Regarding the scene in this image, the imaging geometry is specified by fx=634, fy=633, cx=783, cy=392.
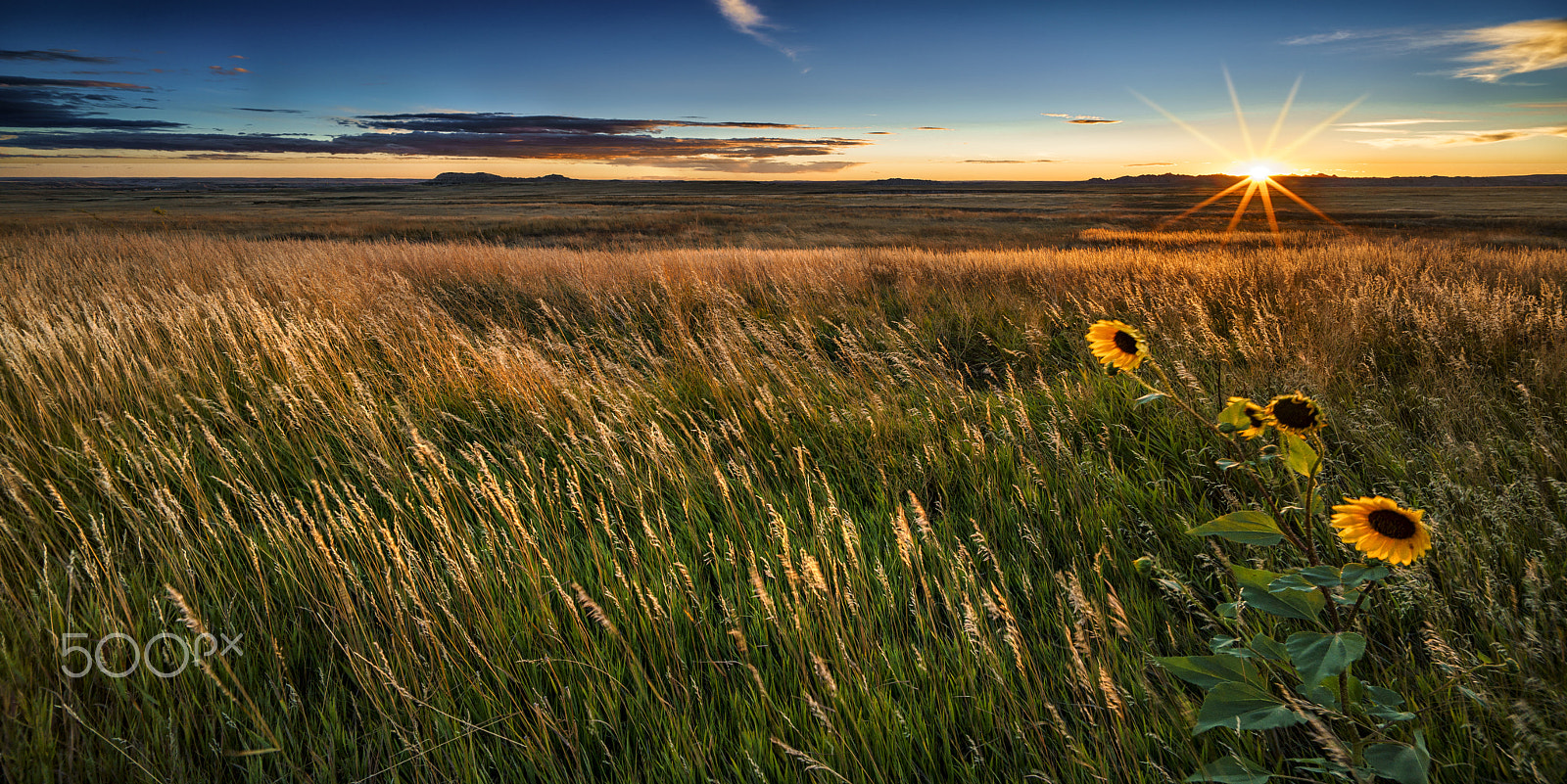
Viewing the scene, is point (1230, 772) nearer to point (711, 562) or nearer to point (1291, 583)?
point (1291, 583)

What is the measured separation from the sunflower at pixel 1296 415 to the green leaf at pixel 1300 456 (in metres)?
0.02

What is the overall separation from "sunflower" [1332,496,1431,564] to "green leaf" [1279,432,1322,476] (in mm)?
89

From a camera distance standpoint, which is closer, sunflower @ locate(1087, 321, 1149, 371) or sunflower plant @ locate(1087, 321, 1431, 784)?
sunflower plant @ locate(1087, 321, 1431, 784)

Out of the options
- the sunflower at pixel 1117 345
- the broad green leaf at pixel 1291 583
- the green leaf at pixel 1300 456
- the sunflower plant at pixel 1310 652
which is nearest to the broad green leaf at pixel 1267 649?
the sunflower plant at pixel 1310 652

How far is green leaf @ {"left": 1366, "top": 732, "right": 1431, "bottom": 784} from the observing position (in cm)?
96

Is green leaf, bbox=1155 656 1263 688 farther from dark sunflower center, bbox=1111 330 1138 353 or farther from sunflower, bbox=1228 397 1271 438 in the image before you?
dark sunflower center, bbox=1111 330 1138 353

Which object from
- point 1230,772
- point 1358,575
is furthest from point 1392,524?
point 1230,772

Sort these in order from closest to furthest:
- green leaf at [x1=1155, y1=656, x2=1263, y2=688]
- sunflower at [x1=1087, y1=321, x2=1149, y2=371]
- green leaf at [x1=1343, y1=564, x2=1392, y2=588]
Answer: green leaf at [x1=1343, y1=564, x2=1392, y2=588] → green leaf at [x1=1155, y1=656, x2=1263, y2=688] → sunflower at [x1=1087, y1=321, x2=1149, y2=371]

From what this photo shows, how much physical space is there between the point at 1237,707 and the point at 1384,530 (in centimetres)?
43

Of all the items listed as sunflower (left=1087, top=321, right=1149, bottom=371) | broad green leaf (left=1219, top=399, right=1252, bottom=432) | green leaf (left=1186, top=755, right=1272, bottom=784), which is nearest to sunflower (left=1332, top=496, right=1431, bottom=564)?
broad green leaf (left=1219, top=399, right=1252, bottom=432)

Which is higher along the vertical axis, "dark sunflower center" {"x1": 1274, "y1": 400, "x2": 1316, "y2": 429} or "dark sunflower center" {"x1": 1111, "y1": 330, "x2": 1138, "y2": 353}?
"dark sunflower center" {"x1": 1111, "y1": 330, "x2": 1138, "y2": 353}

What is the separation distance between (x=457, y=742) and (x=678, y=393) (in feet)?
8.11

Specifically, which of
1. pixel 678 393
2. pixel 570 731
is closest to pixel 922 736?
pixel 570 731

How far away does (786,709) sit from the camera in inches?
58.6
